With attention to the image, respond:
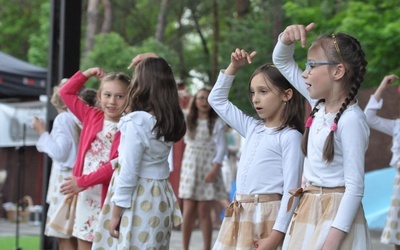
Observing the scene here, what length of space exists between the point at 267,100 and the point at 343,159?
0.85 m

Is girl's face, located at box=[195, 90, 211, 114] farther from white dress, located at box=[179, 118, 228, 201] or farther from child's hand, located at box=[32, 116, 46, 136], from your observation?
child's hand, located at box=[32, 116, 46, 136]

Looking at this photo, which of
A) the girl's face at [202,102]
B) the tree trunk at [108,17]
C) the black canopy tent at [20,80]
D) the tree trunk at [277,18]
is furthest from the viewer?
the tree trunk at [108,17]

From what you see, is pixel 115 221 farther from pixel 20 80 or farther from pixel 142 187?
pixel 20 80

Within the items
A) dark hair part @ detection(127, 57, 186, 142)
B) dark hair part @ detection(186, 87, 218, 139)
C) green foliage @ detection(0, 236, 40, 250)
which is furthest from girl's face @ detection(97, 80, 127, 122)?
green foliage @ detection(0, 236, 40, 250)

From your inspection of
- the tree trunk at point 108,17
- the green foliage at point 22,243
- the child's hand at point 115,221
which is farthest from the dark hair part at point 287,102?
the tree trunk at point 108,17

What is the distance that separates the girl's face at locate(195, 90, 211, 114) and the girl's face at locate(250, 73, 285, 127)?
4677 mm

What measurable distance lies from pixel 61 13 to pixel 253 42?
16.0 meters

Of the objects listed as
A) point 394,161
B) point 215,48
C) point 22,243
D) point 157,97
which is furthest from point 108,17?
point 157,97

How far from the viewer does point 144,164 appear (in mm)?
5172

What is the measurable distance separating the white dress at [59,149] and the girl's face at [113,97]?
107 cm

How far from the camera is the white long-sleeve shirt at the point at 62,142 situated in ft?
22.4

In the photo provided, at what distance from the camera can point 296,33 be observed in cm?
405

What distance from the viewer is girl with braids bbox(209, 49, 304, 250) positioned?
14.3 ft

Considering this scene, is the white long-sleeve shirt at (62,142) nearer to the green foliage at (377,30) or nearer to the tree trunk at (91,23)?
the green foliage at (377,30)
